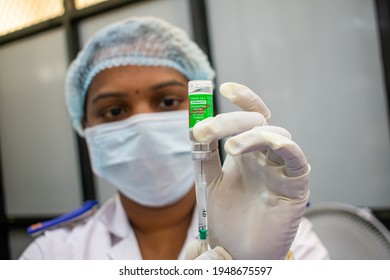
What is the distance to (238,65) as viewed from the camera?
1.15 metres

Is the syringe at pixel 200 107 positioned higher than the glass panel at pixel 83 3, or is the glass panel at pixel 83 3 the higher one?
the glass panel at pixel 83 3

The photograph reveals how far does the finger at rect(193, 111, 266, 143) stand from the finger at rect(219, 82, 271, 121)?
3cm

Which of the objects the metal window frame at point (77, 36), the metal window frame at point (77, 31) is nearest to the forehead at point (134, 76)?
the metal window frame at point (77, 36)

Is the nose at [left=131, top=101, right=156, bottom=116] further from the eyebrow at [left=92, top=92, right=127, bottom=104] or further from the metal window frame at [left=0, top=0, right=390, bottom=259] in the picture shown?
the metal window frame at [left=0, top=0, right=390, bottom=259]

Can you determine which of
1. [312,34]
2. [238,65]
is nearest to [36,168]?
[238,65]

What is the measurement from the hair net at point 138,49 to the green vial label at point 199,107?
39 cm

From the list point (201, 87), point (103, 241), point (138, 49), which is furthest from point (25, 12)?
point (201, 87)

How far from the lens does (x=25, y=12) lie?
123 centimetres

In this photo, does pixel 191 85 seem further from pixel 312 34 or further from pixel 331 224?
pixel 312 34

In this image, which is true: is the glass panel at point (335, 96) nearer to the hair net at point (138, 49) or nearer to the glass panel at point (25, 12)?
the hair net at point (138, 49)

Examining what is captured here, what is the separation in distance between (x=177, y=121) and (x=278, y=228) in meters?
0.41

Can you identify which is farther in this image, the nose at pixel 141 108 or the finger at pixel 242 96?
the nose at pixel 141 108

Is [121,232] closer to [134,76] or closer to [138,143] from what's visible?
[138,143]

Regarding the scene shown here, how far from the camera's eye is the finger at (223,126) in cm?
40
